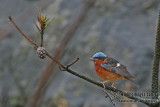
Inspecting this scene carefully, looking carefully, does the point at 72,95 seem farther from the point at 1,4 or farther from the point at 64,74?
the point at 1,4

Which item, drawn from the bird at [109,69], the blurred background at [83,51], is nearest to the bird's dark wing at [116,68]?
the bird at [109,69]

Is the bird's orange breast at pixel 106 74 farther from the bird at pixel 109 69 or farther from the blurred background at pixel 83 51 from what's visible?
the blurred background at pixel 83 51

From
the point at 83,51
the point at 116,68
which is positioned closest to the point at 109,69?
the point at 116,68

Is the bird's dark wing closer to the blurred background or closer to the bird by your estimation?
the bird

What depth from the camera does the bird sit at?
210cm

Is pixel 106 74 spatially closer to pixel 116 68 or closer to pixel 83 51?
pixel 116 68

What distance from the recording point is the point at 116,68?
2.21m

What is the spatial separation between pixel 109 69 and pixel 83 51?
76.3 inches

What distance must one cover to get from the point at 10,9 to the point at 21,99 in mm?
1755

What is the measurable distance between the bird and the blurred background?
4.28 ft

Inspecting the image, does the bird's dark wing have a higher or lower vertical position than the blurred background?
lower

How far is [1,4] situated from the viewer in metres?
5.11

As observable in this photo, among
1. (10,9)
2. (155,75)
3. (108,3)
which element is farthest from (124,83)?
(10,9)

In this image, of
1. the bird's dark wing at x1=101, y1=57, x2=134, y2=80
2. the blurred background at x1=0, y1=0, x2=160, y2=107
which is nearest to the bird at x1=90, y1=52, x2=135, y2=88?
the bird's dark wing at x1=101, y1=57, x2=134, y2=80
